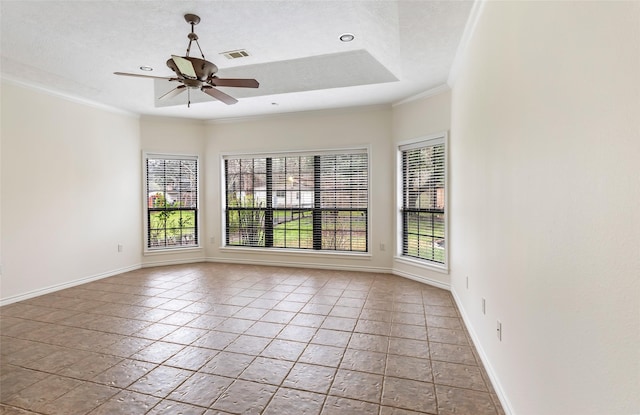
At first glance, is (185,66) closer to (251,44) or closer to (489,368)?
(251,44)

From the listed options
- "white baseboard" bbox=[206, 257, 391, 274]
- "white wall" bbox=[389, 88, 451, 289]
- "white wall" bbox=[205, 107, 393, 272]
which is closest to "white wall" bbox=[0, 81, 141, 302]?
"white wall" bbox=[205, 107, 393, 272]

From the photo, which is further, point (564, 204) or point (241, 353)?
point (241, 353)

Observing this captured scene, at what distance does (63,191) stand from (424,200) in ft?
17.5

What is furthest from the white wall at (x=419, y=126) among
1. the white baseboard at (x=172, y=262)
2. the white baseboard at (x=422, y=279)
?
the white baseboard at (x=172, y=262)

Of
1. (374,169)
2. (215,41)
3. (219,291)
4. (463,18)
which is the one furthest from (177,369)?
(374,169)

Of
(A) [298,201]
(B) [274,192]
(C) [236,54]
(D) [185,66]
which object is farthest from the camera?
(B) [274,192]

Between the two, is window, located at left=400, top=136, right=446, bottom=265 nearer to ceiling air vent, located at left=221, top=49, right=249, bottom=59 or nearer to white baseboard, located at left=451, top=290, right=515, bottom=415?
white baseboard, located at left=451, top=290, right=515, bottom=415

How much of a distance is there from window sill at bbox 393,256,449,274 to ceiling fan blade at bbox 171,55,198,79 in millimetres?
3821

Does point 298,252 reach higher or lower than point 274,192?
lower

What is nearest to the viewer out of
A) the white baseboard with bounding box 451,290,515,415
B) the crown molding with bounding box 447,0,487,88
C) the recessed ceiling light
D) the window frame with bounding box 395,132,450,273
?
the white baseboard with bounding box 451,290,515,415

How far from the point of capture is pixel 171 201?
6.19 m

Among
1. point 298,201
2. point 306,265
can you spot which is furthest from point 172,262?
point 298,201

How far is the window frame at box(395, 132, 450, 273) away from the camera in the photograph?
4.37 metres

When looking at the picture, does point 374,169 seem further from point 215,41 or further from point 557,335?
point 557,335
